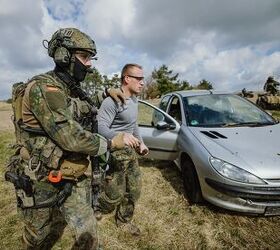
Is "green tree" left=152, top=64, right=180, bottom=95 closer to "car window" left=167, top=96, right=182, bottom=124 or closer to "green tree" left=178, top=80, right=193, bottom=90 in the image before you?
"green tree" left=178, top=80, right=193, bottom=90

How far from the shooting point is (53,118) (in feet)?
6.32

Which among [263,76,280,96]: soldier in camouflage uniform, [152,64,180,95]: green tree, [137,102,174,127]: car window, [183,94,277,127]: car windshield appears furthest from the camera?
[152,64,180,95]: green tree

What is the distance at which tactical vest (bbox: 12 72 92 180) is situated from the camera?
208 centimetres

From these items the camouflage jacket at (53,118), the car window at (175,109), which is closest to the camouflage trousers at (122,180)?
the camouflage jacket at (53,118)

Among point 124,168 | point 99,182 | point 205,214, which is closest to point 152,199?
point 205,214

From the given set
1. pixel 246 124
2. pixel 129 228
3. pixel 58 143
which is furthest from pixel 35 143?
pixel 246 124

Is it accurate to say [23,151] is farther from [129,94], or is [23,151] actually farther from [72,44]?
[129,94]

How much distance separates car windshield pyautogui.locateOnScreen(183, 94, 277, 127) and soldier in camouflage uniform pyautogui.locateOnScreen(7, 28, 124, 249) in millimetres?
2468

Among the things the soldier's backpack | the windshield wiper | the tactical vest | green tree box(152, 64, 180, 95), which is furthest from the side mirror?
green tree box(152, 64, 180, 95)

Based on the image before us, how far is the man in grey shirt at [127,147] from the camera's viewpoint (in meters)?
3.09

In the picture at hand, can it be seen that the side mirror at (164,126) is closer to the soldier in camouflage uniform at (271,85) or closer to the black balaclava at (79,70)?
the black balaclava at (79,70)

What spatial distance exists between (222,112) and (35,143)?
10.7ft

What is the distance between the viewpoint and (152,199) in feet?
14.6

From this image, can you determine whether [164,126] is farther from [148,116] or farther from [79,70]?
[79,70]
